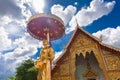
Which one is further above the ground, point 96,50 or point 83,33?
point 83,33

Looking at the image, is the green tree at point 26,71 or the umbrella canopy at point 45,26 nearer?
the umbrella canopy at point 45,26

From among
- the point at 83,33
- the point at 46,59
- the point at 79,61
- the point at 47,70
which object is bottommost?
the point at 47,70

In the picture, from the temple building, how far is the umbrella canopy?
1032 mm

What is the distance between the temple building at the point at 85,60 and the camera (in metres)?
10.3

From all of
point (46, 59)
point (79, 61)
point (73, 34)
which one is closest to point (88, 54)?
point (79, 61)

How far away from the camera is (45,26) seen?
10.9 m

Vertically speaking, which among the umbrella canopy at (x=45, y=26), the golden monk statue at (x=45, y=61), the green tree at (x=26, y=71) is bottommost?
the golden monk statue at (x=45, y=61)

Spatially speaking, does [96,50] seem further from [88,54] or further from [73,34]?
[73,34]

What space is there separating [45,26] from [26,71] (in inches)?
253

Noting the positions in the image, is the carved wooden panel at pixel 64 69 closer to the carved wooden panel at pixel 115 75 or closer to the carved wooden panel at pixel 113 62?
the carved wooden panel at pixel 113 62

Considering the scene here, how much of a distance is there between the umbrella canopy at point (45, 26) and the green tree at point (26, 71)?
4.71m

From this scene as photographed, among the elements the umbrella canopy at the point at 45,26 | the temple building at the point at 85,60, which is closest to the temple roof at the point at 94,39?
the temple building at the point at 85,60

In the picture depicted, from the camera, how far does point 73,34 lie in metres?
11.6

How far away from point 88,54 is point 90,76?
139 centimetres
